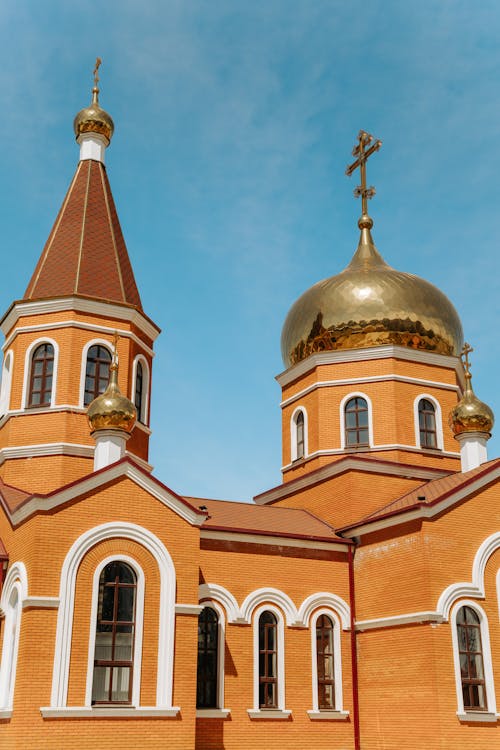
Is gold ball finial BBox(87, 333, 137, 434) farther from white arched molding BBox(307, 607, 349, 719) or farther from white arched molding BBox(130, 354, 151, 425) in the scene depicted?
white arched molding BBox(307, 607, 349, 719)

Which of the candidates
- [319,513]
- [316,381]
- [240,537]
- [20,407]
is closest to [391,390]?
[316,381]

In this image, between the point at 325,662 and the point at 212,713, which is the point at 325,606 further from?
the point at 212,713

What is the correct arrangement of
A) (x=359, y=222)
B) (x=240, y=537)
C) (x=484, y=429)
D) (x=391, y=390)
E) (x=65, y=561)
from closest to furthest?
(x=65, y=561) < (x=240, y=537) < (x=484, y=429) < (x=391, y=390) < (x=359, y=222)

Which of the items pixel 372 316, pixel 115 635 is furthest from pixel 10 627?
pixel 372 316

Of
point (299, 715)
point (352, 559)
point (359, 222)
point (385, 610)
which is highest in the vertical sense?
point (359, 222)

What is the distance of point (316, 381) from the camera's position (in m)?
16.4

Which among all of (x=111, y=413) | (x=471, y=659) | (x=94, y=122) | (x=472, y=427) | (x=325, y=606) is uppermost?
(x=94, y=122)

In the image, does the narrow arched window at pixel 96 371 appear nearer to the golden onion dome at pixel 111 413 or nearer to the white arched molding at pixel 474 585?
the golden onion dome at pixel 111 413

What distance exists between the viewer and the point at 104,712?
10227 millimetres

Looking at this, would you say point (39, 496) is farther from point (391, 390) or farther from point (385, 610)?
point (391, 390)

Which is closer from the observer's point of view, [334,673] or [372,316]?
[334,673]

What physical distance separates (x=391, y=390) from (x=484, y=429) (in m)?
1.93

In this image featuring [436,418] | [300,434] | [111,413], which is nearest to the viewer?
[111,413]

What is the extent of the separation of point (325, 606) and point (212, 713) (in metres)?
2.47
